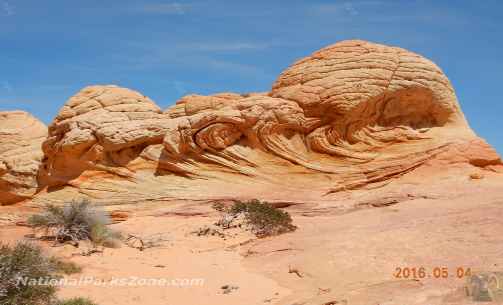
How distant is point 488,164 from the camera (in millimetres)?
18047

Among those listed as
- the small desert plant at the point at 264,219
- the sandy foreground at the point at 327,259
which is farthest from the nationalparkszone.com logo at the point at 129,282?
the small desert plant at the point at 264,219

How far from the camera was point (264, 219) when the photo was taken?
13781mm

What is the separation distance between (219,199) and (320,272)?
359 inches

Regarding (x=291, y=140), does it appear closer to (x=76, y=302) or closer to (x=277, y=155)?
(x=277, y=155)

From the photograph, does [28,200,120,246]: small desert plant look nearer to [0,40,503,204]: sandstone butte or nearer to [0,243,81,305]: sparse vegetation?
[0,243,81,305]: sparse vegetation

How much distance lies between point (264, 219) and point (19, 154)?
13480 millimetres

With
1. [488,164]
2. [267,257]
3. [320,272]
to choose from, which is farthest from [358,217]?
[488,164]

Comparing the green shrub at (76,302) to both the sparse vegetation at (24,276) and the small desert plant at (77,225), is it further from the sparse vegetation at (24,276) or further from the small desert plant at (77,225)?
the small desert plant at (77,225)

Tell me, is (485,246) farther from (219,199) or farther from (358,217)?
(219,199)
